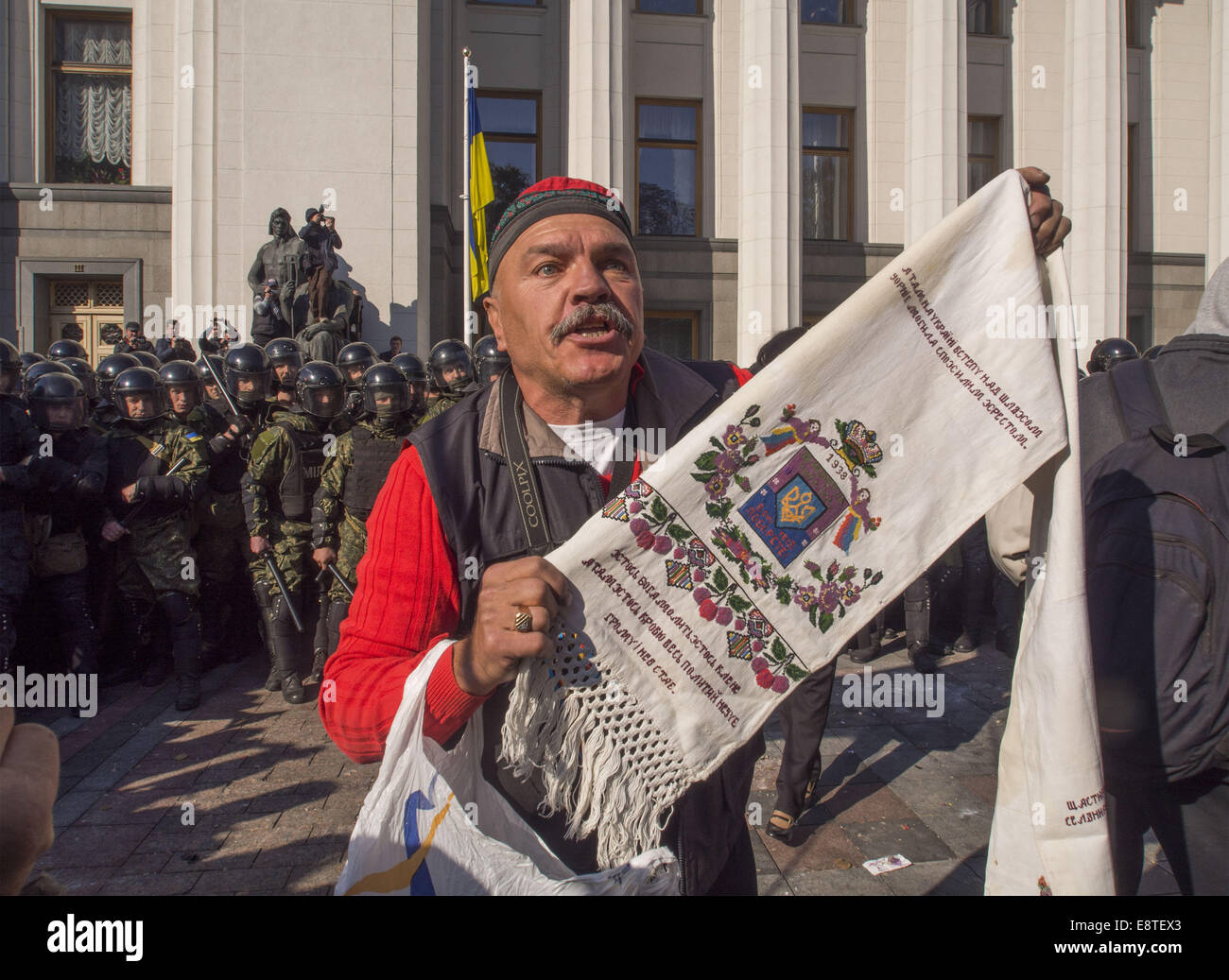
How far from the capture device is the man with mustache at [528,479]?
5.56ft

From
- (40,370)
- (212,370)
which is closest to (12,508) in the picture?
(40,370)

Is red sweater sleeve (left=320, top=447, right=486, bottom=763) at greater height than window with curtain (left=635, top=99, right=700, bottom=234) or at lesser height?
lesser

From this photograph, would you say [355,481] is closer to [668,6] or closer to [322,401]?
[322,401]

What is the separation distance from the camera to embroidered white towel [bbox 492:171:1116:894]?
1572 millimetres

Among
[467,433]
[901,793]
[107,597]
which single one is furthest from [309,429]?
[467,433]

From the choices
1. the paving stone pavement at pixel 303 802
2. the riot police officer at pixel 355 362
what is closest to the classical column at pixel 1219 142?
the paving stone pavement at pixel 303 802

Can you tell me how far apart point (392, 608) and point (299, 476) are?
5.31 metres

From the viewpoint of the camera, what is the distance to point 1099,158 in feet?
61.5

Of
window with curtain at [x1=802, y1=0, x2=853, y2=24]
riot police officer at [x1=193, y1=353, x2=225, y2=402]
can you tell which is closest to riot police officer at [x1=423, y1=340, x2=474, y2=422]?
riot police officer at [x1=193, y1=353, x2=225, y2=402]

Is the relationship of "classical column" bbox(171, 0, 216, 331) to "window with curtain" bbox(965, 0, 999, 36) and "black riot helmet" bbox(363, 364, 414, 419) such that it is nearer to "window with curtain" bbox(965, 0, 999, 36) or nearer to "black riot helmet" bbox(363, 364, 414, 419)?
"black riot helmet" bbox(363, 364, 414, 419)

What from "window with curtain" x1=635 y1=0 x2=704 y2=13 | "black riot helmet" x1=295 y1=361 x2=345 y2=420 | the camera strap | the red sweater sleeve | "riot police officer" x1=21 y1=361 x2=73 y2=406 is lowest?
the red sweater sleeve

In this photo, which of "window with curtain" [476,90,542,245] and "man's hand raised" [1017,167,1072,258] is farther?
"window with curtain" [476,90,542,245]

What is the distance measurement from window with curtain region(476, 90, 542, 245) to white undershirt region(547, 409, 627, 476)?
19.7m

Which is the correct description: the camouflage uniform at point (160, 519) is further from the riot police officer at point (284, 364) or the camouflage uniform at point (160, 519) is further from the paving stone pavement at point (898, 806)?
the paving stone pavement at point (898, 806)
